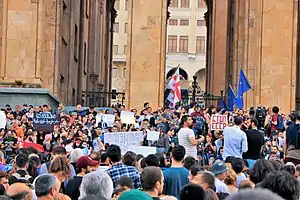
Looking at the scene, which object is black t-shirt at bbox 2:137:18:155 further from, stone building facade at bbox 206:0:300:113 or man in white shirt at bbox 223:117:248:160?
stone building facade at bbox 206:0:300:113

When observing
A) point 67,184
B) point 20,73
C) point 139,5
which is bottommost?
point 67,184

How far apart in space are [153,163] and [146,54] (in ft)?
74.3

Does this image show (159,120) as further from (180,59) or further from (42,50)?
(180,59)

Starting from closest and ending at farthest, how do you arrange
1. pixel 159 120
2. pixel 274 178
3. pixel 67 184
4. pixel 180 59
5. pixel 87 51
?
pixel 274 178 → pixel 67 184 → pixel 159 120 → pixel 87 51 → pixel 180 59

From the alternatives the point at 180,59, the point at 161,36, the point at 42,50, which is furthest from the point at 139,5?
the point at 180,59

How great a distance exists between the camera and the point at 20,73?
1371 inches

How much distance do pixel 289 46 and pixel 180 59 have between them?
74.0 meters

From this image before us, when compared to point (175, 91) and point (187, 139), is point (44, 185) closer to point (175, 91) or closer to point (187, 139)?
point (187, 139)

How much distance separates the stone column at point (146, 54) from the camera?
1411 inches

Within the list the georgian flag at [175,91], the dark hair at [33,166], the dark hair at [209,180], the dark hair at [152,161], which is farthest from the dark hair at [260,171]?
the georgian flag at [175,91]

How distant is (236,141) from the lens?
17.9 meters

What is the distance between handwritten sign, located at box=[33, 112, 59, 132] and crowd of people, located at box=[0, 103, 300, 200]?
0.64ft

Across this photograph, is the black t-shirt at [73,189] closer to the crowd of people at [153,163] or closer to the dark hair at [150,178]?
the crowd of people at [153,163]

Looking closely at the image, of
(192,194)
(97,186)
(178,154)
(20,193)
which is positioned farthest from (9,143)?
(192,194)
